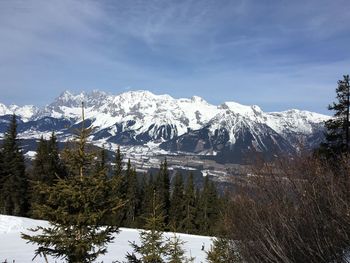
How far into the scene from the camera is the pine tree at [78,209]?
8656mm

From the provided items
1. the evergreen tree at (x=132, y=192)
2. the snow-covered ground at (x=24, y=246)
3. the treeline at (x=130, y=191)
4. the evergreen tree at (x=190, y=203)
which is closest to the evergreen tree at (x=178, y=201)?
the treeline at (x=130, y=191)

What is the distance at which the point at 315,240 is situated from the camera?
8.68 metres

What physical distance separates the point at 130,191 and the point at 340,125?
44773 mm

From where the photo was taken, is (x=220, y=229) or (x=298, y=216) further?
(x=220, y=229)

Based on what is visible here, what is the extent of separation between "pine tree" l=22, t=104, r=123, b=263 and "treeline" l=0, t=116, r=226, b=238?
2942 centimetres

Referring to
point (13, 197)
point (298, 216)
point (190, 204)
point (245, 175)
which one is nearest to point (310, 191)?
point (298, 216)

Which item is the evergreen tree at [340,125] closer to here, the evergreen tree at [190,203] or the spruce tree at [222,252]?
the spruce tree at [222,252]

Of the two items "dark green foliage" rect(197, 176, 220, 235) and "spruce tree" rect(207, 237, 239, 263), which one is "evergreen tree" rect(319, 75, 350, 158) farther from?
"dark green foliage" rect(197, 176, 220, 235)

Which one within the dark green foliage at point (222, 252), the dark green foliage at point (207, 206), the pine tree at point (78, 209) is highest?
the pine tree at point (78, 209)

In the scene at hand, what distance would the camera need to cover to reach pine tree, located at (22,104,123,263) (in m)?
8.66

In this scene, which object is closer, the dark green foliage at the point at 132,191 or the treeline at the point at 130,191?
the treeline at the point at 130,191

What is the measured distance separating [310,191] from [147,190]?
206ft

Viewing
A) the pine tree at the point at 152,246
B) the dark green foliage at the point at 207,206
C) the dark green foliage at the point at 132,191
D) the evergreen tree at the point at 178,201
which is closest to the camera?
the pine tree at the point at 152,246

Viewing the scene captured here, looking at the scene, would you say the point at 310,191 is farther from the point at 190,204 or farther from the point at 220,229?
the point at 190,204
